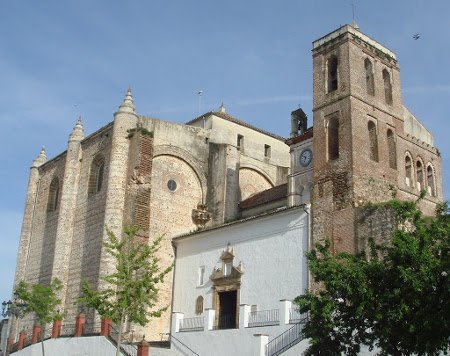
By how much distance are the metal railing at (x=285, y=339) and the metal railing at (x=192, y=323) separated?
14.8ft

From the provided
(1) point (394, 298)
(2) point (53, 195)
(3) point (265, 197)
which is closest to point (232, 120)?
(3) point (265, 197)

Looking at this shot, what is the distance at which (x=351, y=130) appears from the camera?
25562 mm

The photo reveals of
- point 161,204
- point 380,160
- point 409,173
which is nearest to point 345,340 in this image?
point 380,160

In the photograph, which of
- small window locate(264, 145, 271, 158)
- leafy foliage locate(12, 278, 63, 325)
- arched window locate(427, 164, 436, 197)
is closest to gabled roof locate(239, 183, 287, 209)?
small window locate(264, 145, 271, 158)

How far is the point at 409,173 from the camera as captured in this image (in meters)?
29.0

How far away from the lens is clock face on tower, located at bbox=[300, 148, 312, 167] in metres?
28.8

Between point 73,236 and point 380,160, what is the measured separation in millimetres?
17091

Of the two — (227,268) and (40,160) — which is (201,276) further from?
(40,160)

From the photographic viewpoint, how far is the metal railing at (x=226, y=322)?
85.0ft

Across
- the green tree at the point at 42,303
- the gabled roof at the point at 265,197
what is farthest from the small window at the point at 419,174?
the green tree at the point at 42,303

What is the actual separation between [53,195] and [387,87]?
2113cm

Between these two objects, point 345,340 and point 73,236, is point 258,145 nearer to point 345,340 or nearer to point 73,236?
point 73,236

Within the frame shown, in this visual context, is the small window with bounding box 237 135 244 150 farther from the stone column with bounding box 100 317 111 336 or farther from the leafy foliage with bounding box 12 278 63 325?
the stone column with bounding box 100 317 111 336

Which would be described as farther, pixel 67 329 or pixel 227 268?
pixel 67 329
